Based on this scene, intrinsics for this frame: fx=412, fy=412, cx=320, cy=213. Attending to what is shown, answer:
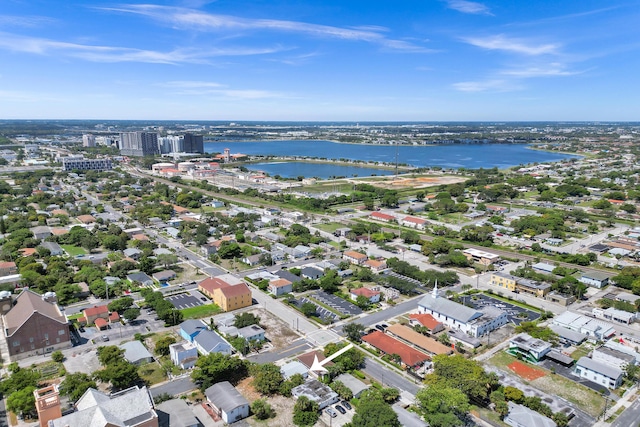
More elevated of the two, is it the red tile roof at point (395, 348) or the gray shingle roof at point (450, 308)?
the gray shingle roof at point (450, 308)

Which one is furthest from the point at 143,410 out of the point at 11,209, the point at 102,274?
the point at 11,209

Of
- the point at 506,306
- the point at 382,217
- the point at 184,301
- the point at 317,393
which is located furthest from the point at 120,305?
the point at 382,217

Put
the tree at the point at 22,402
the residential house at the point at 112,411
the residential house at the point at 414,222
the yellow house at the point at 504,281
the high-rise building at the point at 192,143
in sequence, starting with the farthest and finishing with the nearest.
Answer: the high-rise building at the point at 192,143 < the residential house at the point at 414,222 < the yellow house at the point at 504,281 < the tree at the point at 22,402 < the residential house at the point at 112,411

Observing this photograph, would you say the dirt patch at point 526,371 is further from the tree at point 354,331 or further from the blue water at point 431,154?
the blue water at point 431,154

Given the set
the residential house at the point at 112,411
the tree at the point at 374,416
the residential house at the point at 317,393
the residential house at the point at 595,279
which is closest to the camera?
the residential house at the point at 112,411

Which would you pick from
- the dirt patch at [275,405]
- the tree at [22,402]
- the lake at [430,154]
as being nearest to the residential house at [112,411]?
the tree at [22,402]

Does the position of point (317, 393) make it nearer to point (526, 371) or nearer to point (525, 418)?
point (525, 418)

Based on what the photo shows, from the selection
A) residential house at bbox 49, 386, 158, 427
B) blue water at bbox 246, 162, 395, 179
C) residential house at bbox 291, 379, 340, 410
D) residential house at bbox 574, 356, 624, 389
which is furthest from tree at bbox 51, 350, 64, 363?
blue water at bbox 246, 162, 395, 179
